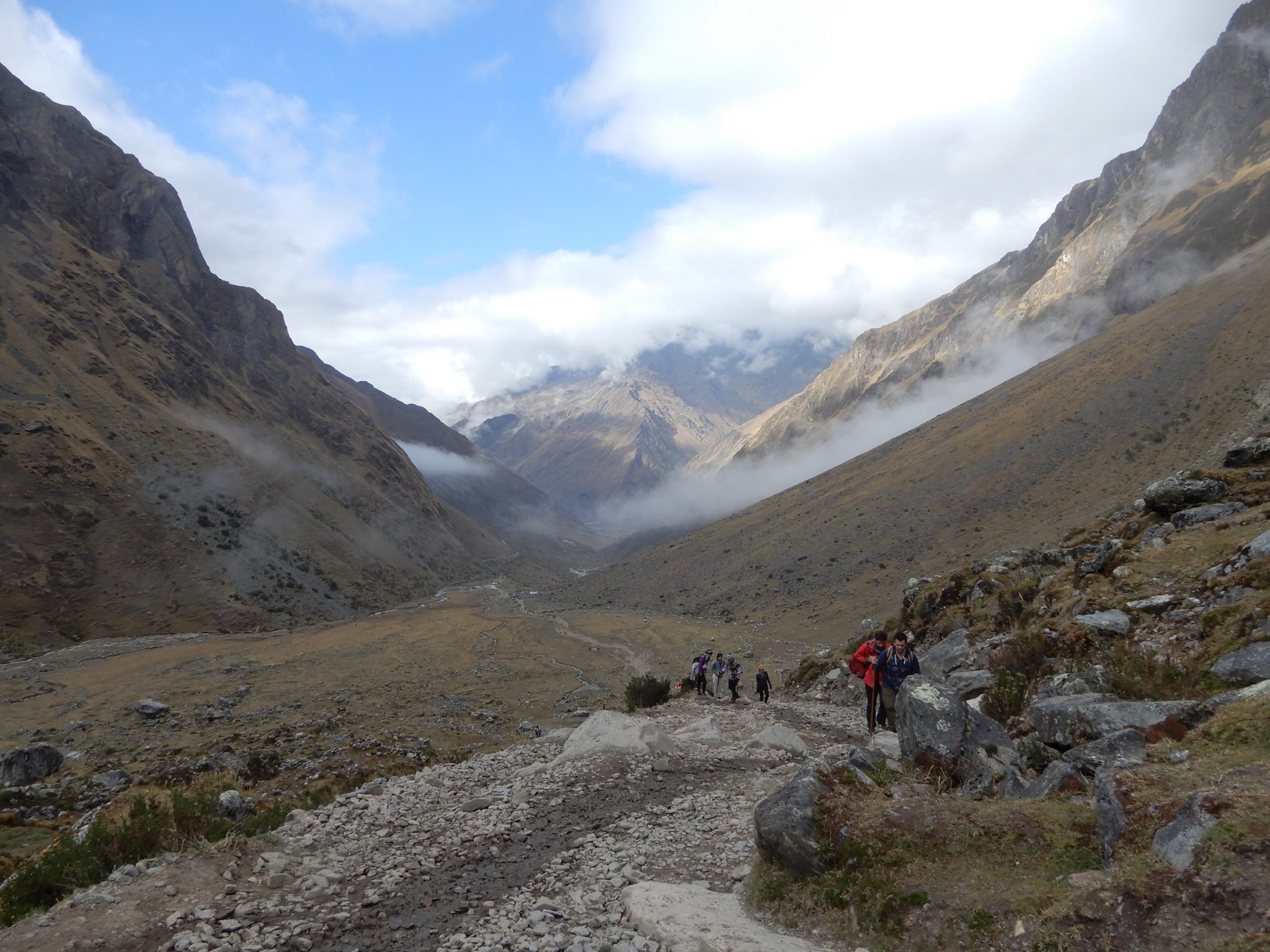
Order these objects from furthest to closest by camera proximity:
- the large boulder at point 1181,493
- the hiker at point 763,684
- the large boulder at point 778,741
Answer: the hiker at point 763,684 → the large boulder at point 1181,493 → the large boulder at point 778,741

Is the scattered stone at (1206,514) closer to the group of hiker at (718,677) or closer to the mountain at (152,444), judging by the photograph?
the group of hiker at (718,677)

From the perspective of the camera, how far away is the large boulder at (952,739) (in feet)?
30.2

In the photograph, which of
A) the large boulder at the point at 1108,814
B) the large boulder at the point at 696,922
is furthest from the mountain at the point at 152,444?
the large boulder at the point at 1108,814

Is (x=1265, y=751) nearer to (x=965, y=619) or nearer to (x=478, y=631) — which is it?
(x=965, y=619)

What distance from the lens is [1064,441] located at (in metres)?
78.9

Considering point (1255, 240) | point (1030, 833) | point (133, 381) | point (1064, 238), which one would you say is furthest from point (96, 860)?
point (1064, 238)

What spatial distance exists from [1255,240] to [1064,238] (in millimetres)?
86140

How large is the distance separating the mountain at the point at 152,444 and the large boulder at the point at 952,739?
71735mm

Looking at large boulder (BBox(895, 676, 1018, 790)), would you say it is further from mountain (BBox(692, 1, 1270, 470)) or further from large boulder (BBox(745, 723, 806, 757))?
mountain (BBox(692, 1, 1270, 470))

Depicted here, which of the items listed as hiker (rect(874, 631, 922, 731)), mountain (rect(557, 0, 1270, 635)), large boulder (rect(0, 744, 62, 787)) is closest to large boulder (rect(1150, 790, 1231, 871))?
hiker (rect(874, 631, 922, 731))

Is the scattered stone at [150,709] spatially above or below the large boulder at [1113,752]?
above

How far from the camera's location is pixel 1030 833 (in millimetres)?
6695

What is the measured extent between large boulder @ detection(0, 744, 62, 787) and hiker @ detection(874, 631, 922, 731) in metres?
26.6

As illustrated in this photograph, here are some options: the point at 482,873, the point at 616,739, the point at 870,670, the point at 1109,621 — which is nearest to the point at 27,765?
the point at 616,739
